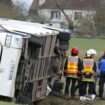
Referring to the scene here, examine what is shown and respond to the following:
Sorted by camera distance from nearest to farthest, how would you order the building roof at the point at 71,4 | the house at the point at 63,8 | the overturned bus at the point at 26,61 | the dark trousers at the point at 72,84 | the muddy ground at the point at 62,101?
the overturned bus at the point at 26,61 < the muddy ground at the point at 62,101 < the dark trousers at the point at 72,84 < the building roof at the point at 71,4 < the house at the point at 63,8

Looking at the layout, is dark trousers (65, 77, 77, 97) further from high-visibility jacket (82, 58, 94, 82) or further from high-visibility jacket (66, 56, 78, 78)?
high-visibility jacket (82, 58, 94, 82)

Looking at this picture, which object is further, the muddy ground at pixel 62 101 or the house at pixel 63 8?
the house at pixel 63 8

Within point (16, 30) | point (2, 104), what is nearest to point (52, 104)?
point (16, 30)

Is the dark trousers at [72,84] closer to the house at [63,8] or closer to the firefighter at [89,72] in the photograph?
the firefighter at [89,72]

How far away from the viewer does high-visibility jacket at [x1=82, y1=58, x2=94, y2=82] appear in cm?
1553

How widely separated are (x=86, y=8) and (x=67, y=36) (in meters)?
79.5

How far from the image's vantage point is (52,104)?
14984 millimetres

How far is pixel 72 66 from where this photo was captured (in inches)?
615

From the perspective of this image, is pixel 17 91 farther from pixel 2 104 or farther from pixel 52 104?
pixel 52 104

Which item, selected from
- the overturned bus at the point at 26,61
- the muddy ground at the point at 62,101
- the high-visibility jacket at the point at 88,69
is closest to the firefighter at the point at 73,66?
the high-visibility jacket at the point at 88,69

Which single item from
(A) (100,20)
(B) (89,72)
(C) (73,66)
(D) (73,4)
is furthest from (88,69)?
(D) (73,4)

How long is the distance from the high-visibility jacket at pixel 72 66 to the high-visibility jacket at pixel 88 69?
24cm

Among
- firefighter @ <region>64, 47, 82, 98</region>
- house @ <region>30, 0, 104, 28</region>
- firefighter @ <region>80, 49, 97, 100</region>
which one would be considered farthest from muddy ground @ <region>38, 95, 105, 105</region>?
house @ <region>30, 0, 104, 28</region>

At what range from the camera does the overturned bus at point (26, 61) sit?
12.1 meters
